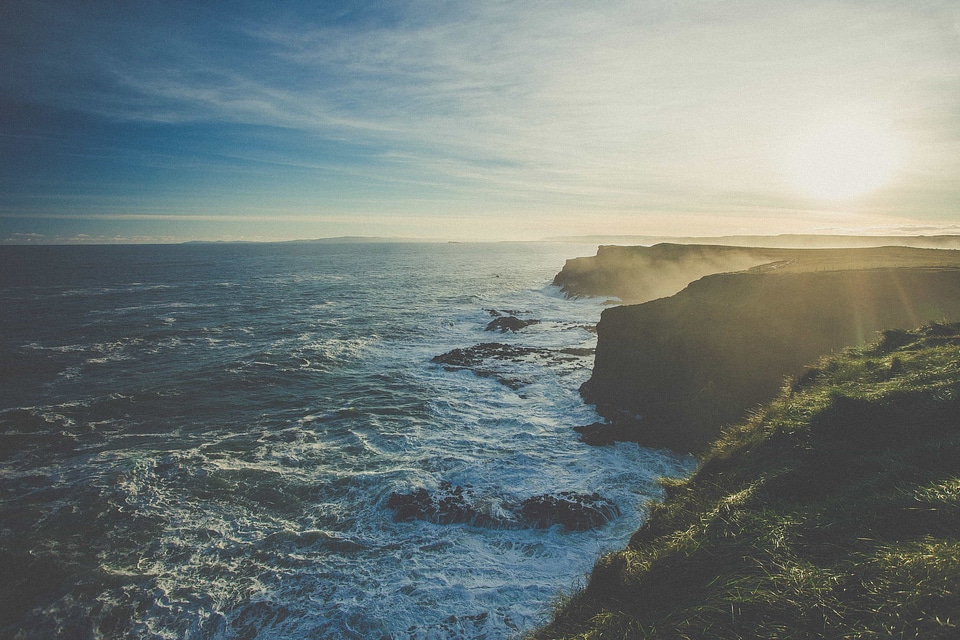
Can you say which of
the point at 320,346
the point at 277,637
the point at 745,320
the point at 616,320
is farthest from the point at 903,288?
the point at 320,346

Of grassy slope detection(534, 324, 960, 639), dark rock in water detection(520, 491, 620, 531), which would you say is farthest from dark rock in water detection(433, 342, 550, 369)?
grassy slope detection(534, 324, 960, 639)

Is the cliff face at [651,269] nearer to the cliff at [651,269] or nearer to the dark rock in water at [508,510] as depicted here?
the cliff at [651,269]

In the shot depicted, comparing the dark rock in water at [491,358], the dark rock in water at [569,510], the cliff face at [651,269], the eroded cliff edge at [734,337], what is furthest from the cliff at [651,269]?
the dark rock in water at [569,510]

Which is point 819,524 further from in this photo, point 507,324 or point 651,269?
point 651,269

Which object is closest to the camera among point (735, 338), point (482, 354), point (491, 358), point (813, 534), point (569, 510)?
point (813, 534)

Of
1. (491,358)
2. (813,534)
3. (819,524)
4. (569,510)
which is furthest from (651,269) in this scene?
(813,534)

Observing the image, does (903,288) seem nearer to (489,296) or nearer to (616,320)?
(616,320)

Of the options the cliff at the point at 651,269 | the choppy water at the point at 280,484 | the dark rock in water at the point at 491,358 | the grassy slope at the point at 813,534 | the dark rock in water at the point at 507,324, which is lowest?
the choppy water at the point at 280,484
